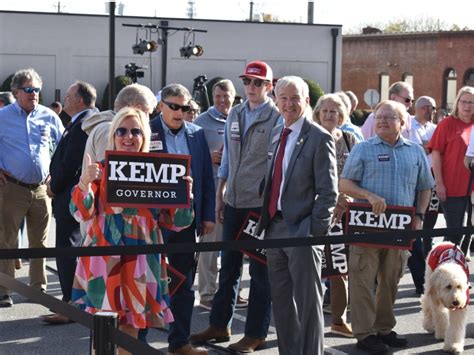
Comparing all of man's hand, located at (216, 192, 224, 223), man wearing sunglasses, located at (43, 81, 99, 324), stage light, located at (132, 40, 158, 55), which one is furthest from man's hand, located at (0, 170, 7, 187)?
stage light, located at (132, 40, 158, 55)

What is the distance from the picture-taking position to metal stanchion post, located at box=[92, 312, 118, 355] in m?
4.47

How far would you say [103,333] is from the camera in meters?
4.48

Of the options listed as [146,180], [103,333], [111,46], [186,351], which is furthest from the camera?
[111,46]

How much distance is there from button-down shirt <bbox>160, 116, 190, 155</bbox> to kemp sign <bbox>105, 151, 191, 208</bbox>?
822 millimetres

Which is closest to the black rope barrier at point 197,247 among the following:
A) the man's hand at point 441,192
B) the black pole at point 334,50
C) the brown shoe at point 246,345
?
the brown shoe at point 246,345

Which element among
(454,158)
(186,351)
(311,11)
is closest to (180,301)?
(186,351)

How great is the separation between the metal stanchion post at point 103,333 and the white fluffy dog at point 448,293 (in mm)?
4004

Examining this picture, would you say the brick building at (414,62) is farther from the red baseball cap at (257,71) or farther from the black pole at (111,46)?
the red baseball cap at (257,71)

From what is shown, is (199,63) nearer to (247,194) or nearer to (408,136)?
(408,136)

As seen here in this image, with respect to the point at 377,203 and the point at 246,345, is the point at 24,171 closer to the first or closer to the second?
the point at 246,345

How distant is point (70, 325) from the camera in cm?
877

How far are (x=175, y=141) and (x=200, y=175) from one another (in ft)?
1.08

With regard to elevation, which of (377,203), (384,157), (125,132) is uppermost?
(125,132)

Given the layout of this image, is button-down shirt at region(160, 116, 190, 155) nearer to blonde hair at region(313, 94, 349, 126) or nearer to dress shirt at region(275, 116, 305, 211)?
dress shirt at region(275, 116, 305, 211)
